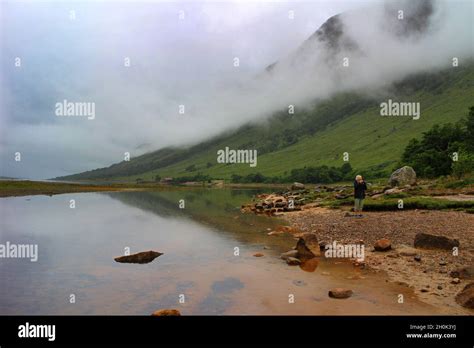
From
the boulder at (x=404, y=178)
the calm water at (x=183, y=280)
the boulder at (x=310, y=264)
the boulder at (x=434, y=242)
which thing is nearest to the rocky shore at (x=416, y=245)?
the boulder at (x=434, y=242)

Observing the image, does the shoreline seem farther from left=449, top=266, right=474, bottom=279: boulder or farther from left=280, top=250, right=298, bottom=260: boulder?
left=280, top=250, right=298, bottom=260: boulder

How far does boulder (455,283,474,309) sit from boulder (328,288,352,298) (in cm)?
440

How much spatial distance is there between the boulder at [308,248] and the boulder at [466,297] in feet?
35.1

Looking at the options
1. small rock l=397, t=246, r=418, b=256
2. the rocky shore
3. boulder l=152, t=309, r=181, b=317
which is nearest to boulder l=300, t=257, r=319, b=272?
the rocky shore

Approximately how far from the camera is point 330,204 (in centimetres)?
5584

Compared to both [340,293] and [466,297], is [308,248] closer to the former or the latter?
[340,293]

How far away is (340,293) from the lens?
56.2 feet

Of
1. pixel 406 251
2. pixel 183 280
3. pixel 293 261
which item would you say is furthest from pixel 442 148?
pixel 183 280

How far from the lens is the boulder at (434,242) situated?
77.4 feet
